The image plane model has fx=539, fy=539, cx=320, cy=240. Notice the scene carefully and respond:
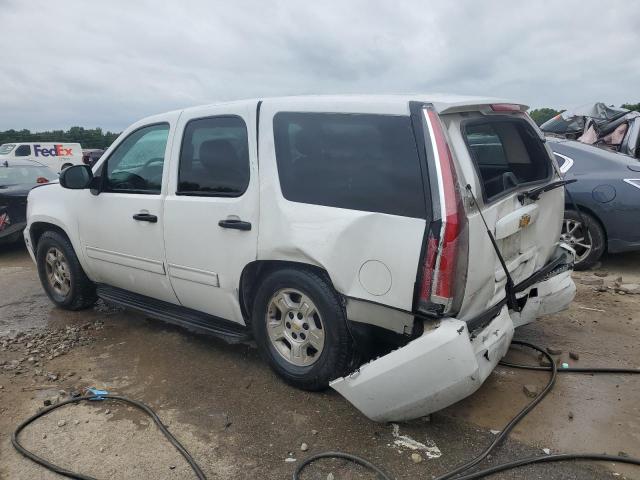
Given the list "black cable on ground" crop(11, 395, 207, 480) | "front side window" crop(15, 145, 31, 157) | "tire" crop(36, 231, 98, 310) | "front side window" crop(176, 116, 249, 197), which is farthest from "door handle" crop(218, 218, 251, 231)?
"front side window" crop(15, 145, 31, 157)

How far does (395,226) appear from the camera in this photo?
9.11 ft

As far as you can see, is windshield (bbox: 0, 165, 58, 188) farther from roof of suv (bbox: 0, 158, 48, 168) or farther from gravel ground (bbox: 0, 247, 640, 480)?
gravel ground (bbox: 0, 247, 640, 480)

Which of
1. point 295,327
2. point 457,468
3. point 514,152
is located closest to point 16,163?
point 295,327

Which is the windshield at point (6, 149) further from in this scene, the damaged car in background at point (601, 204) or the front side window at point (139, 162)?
the damaged car in background at point (601, 204)

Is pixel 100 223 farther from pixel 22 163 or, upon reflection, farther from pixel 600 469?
pixel 22 163

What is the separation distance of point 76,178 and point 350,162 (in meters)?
2.59

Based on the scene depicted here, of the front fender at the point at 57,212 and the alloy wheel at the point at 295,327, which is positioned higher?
the front fender at the point at 57,212

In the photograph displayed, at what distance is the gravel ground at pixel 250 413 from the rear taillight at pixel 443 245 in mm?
845

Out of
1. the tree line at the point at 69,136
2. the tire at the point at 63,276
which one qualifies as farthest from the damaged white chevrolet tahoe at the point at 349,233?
the tree line at the point at 69,136

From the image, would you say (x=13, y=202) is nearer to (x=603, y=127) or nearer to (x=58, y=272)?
(x=58, y=272)

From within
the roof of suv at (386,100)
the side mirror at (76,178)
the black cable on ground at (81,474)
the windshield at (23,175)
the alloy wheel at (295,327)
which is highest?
the roof of suv at (386,100)

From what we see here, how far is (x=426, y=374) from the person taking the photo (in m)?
2.67

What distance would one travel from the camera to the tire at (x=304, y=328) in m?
3.11

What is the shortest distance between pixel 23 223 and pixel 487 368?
7.42m
